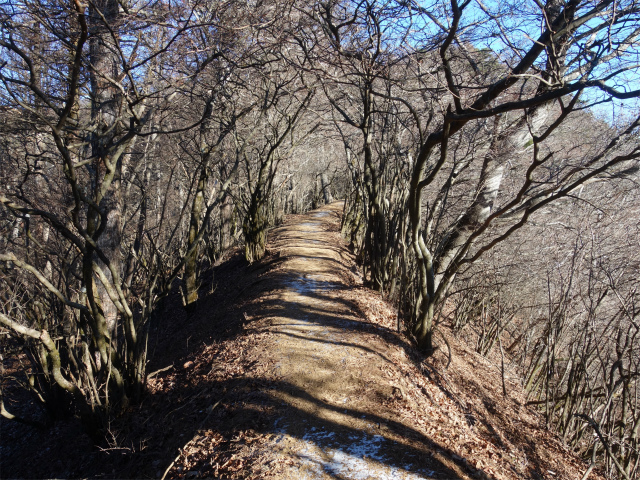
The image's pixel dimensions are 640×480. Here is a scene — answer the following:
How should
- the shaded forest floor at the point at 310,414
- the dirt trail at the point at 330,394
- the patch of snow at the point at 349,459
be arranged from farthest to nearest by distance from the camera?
the shaded forest floor at the point at 310,414 < the dirt trail at the point at 330,394 < the patch of snow at the point at 349,459

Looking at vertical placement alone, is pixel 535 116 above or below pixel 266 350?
above

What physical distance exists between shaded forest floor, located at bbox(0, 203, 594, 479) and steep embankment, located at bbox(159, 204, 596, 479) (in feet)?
0.05

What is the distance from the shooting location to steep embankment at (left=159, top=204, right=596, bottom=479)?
3.64 m

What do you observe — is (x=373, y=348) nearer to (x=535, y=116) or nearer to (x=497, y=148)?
(x=497, y=148)

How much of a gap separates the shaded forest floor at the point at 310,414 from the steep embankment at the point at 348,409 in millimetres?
15

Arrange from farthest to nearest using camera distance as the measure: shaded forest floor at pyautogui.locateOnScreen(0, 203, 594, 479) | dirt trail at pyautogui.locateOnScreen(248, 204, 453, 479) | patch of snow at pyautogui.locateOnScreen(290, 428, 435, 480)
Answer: shaded forest floor at pyautogui.locateOnScreen(0, 203, 594, 479)
dirt trail at pyautogui.locateOnScreen(248, 204, 453, 479)
patch of snow at pyautogui.locateOnScreen(290, 428, 435, 480)

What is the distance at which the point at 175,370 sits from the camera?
5746mm

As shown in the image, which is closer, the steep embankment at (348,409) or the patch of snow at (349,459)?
the patch of snow at (349,459)

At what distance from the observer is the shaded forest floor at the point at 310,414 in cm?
370

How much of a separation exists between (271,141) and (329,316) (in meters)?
6.30

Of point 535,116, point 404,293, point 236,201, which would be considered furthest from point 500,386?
point 236,201

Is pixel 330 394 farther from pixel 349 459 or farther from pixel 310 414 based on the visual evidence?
pixel 349 459

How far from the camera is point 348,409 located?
426 cm

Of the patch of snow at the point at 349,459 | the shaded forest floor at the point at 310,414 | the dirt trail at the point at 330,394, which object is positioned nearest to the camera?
the patch of snow at the point at 349,459
